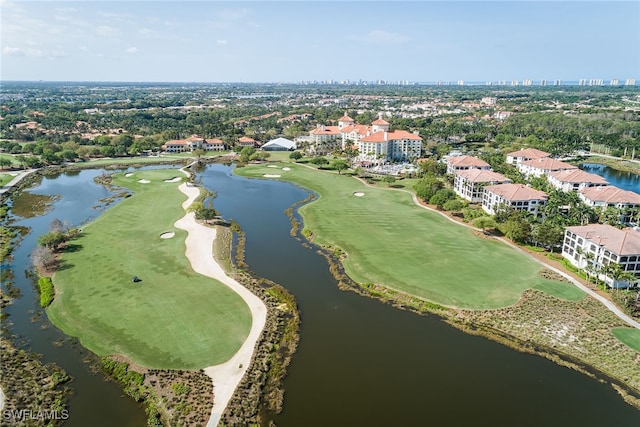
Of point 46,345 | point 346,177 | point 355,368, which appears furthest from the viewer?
point 346,177

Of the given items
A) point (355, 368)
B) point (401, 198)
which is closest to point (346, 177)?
point (401, 198)

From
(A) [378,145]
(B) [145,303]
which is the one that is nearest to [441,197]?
(A) [378,145]

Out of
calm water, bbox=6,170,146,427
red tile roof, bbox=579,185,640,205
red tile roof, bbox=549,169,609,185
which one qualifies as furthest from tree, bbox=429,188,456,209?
calm water, bbox=6,170,146,427

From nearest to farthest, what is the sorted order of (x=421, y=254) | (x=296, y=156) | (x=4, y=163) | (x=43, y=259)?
1. (x=43, y=259)
2. (x=421, y=254)
3. (x=4, y=163)
4. (x=296, y=156)

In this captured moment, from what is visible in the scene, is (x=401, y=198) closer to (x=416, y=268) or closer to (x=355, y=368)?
(x=416, y=268)

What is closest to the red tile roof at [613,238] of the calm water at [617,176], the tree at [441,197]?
the tree at [441,197]

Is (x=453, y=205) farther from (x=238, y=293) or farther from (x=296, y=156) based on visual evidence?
(x=296, y=156)

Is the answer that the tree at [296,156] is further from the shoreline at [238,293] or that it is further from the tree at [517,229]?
the tree at [517,229]
